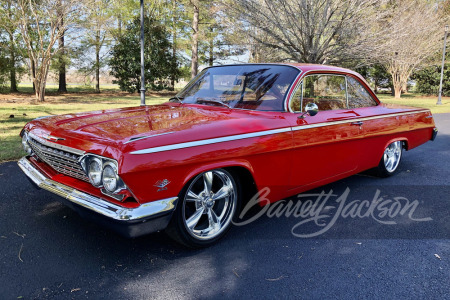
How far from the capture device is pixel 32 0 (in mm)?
14359

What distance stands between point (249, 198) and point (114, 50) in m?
25.4

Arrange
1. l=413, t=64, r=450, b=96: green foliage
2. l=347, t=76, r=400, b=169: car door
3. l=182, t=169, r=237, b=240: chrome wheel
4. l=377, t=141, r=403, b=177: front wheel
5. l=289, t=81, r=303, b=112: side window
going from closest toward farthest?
l=182, t=169, r=237, b=240: chrome wheel < l=289, t=81, r=303, b=112: side window < l=347, t=76, r=400, b=169: car door < l=377, t=141, r=403, b=177: front wheel < l=413, t=64, r=450, b=96: green foliage

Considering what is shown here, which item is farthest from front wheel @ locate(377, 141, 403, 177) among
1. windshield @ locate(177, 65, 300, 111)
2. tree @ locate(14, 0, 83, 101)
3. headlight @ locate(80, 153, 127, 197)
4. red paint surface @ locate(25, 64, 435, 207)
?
tree @ locate(14, 0, 83, 101)

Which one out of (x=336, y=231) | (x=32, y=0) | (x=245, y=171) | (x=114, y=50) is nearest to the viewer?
(x=245, y=171)

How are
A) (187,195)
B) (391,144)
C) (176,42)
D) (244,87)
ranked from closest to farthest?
(187,195), (244,87), (391,144), (176,42)

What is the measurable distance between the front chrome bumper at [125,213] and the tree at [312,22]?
1253 centimetres

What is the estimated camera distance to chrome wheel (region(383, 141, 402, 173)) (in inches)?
191

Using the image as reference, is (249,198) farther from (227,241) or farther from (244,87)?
(244,87)

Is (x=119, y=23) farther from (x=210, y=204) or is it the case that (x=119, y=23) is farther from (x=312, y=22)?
(x=210, y=204)

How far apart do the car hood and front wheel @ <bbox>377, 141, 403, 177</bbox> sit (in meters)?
2.36

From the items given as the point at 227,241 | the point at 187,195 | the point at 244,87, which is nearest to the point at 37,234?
the point at 187,195

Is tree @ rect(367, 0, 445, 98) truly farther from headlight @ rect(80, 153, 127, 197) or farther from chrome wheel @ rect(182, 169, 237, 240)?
headlight @ rect(80, 153, 127, 197)

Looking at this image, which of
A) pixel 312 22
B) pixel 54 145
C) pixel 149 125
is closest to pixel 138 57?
pixel 312 22

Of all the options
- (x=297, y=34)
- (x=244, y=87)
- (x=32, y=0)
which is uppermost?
(x=32, y=0)
